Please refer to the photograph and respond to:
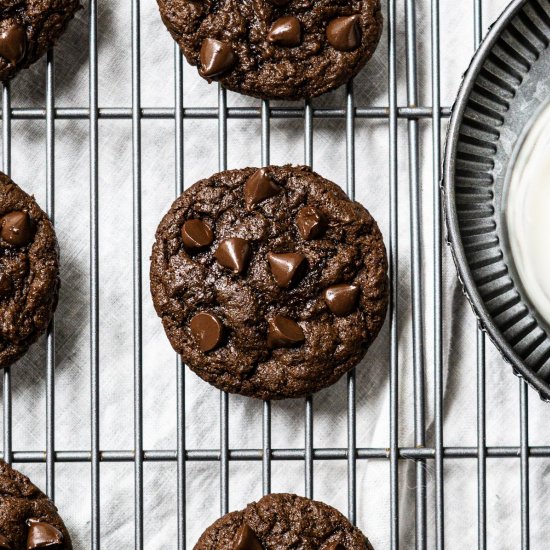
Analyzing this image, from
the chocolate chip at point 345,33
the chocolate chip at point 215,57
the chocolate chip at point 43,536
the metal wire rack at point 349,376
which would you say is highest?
the chocolate chip at point 345,33

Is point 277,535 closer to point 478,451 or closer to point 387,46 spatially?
point 478,451

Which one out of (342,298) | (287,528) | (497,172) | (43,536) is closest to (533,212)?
(497,172)

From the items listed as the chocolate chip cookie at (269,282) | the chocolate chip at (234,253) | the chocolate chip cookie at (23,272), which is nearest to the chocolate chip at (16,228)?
the chocolate chip cookie at (23,272)

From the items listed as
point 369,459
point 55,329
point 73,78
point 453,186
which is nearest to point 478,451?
point 369,459

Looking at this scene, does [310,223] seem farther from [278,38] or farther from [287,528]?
[287,528]

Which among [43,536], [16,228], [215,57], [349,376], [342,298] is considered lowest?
[43,536]

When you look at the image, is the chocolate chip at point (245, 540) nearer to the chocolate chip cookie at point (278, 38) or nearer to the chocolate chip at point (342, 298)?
the chocolate chip at point (342, 298)
